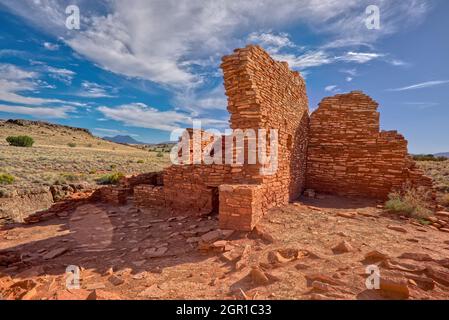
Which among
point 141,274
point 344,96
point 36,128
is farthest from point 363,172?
point 36,128

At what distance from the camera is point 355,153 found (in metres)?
9.25

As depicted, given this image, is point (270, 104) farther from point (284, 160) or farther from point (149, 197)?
point (149, 197)

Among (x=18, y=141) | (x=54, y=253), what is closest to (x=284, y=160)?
(x=54, y=253)

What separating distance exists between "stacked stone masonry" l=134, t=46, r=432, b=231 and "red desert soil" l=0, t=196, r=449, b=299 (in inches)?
28.2

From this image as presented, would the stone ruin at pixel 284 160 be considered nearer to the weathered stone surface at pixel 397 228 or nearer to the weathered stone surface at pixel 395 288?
the weathered stone surface at pixel 395 288

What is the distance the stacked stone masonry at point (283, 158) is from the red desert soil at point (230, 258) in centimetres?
72

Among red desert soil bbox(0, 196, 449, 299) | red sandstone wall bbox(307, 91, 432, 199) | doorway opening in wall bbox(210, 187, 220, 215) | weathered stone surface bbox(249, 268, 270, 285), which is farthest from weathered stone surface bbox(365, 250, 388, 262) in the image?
red sandstone wall bbox(307, 91, 432, 199)

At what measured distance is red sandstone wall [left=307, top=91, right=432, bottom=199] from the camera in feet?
28.6

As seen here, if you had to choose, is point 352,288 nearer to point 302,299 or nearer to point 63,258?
point 302,299

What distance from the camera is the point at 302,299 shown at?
8.89ft

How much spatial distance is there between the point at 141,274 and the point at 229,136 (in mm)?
3987

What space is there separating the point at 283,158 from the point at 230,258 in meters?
3.95

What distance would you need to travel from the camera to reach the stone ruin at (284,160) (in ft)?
18.4

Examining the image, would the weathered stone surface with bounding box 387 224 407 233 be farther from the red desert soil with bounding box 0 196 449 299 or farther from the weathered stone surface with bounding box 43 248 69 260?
the weathered stone surface with bounding box 43 248 69 260
